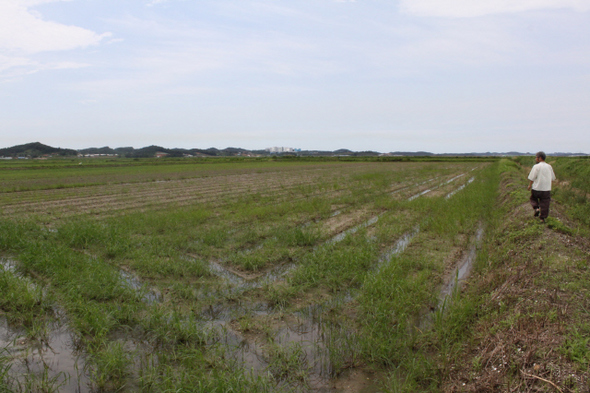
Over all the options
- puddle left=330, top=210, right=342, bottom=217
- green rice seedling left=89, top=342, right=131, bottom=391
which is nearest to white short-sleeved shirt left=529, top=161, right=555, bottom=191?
puddle left=330, top=210, right=342, bottom=217

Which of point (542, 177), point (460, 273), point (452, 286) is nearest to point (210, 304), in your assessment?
point (452, 286)

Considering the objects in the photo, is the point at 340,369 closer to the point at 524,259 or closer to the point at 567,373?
the point at 567,373

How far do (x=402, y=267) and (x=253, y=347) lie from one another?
3.14 metres

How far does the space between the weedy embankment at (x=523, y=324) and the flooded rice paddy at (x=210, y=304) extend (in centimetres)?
63

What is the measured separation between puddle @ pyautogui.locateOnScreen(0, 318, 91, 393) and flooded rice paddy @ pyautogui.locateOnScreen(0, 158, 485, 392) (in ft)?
0.04

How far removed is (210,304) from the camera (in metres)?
4.49

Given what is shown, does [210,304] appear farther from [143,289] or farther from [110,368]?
[110,368]

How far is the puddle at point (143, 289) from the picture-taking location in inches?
183

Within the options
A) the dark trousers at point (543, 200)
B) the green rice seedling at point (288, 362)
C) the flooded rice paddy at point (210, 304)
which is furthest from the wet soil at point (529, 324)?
the dark trousers at point (543, 200)

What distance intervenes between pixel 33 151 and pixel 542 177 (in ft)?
387

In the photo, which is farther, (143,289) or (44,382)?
(143,289)

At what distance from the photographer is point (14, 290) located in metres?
4.68

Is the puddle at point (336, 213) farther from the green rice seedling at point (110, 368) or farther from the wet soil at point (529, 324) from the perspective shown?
the green rice seedling at point (110, 368)

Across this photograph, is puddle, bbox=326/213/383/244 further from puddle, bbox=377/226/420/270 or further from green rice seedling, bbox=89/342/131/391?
green rice seedling, bbox=89/342/131/391
